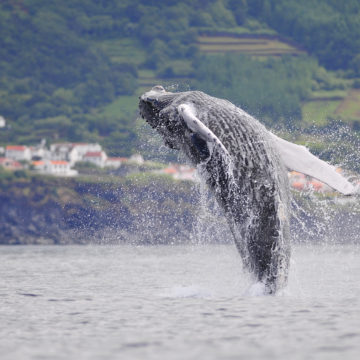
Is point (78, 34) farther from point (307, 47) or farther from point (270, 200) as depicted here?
point (270, 200)

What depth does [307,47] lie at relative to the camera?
164m

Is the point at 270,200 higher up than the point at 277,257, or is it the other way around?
the point at 270,200

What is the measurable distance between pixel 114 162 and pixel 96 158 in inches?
286

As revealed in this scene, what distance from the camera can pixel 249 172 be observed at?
11.9 meters

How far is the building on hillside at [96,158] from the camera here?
422 feet

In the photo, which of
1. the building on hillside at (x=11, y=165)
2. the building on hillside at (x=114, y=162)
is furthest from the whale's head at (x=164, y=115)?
the building on hillside at (x=11, y=165)

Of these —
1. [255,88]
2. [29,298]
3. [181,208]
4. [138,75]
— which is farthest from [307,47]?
[29,298]

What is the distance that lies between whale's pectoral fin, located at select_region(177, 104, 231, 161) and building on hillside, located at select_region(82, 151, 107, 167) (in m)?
117

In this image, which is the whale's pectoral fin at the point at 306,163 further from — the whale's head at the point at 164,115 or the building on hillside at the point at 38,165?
the building on hillside at the point at 38,165

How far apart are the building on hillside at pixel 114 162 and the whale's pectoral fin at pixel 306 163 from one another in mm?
107519

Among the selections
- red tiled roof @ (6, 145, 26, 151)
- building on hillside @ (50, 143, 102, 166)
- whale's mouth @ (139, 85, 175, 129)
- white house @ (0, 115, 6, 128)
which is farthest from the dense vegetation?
whale's mouth @ (139, 85, 175, 129)

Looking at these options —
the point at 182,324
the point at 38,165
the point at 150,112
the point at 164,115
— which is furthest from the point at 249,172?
the point at 38,165

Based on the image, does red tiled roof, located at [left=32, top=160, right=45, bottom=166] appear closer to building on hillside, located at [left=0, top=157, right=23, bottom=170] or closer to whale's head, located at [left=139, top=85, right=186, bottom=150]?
building on hillside, located at [left=0, top=157, right=23, bottom=170]

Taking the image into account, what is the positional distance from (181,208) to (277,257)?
89.4 meters
